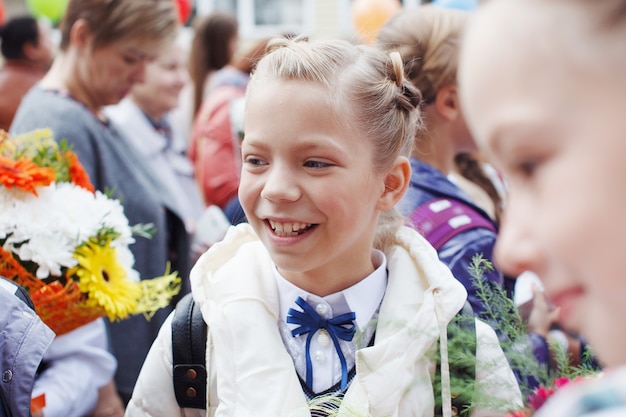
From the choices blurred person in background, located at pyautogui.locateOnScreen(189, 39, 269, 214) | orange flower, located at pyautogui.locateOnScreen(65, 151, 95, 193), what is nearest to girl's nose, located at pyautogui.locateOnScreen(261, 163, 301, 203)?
orange flower, located at pyautogui.locateOnScreen(65, 151, 95, 193)

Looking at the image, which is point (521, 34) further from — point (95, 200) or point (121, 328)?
point (121, 328)

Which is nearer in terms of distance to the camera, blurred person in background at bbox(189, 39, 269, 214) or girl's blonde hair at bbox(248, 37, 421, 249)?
girl's blonde hair at bbox(248, 37, 421, 249)

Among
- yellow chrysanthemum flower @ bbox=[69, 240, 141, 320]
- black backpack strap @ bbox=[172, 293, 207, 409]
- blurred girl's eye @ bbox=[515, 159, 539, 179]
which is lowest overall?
yellow chrysanthemum flower @ bbox=[69, 240, 141, 320]

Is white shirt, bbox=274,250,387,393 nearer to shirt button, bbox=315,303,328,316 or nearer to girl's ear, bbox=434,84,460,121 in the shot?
shirt button, bbox=315,303,328,316

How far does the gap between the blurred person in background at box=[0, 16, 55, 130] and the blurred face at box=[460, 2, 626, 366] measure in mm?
4575

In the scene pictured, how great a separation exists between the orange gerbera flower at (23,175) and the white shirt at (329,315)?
0.72m

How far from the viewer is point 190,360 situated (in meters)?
1.80

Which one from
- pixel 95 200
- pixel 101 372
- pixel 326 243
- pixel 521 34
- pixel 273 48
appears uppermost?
pixel 521 34

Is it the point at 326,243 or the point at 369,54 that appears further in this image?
the point at 369,54

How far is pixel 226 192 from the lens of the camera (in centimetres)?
468

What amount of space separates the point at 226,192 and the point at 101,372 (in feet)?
7.17

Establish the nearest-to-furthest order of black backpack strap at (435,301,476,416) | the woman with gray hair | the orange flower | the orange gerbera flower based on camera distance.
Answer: black backpack strap at (435,301,476,416) → the orange gerbera flower → the orange flower → the woman with gray hair

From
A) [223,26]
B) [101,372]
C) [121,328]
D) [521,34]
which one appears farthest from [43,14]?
[521,34]

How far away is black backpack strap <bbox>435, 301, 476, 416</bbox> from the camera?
53.1 inches
